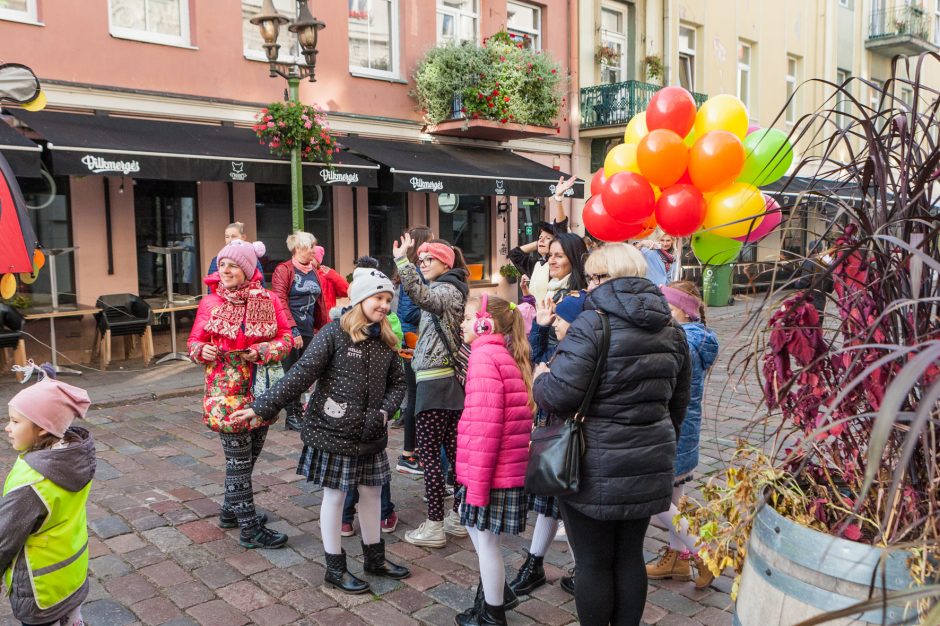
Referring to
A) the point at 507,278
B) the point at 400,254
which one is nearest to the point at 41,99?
the point at 400,254

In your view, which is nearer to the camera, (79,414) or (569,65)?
(79,414)

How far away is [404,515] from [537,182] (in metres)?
10.3

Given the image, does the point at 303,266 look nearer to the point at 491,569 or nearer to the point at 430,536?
the point at 430,536

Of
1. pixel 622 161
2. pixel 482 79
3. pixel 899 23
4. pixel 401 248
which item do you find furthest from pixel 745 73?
pixel 401 248

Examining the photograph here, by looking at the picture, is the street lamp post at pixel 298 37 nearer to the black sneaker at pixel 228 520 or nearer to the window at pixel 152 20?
the window at pixel 152 20

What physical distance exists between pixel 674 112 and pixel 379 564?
127 inches

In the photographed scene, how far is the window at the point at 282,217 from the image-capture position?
12.3 meters

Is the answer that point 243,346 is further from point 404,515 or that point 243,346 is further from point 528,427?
point 528,427

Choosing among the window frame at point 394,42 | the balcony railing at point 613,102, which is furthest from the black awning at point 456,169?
the balcony railing at point 613,102

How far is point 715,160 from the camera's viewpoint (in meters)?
4.75

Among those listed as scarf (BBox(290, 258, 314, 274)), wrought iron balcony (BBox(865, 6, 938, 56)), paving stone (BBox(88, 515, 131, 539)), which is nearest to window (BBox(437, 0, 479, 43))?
scarf (BBox(290, 258, 314, 274))

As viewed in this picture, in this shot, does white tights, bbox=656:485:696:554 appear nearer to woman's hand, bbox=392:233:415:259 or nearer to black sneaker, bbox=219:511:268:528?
woman's hand, bbox=392:233:415:259

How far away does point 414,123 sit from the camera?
46.9 feet

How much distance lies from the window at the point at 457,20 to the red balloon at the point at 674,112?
33.9ft
